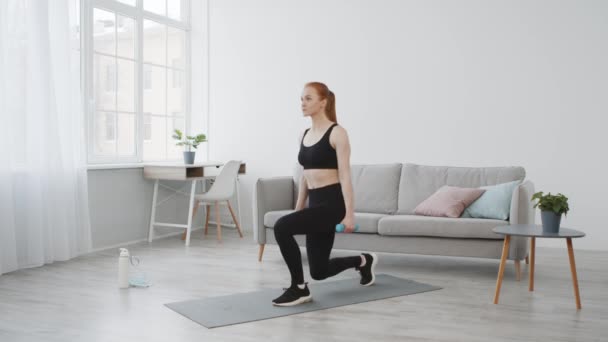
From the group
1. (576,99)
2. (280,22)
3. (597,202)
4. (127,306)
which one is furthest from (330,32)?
(127,306)

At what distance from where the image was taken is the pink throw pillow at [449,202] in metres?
4.71

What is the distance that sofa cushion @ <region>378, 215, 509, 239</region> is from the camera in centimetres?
440

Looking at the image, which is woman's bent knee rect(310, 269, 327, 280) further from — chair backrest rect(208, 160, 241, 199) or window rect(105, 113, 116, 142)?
window rect(105, 113, 116, 142)

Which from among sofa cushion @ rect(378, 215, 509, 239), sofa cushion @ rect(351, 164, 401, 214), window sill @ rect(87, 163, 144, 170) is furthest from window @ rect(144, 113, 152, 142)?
sofa cushion @ rect(378, 215, 509, 239)

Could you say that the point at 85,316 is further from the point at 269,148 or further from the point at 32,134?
the point at 269,148

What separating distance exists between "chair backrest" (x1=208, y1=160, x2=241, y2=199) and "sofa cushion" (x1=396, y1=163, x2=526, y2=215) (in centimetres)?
176

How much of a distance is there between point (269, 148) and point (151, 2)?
2.01 meters

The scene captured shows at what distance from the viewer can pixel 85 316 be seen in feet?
11.2

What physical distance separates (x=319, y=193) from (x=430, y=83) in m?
3.12

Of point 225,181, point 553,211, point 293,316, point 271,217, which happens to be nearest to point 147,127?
point 225,181

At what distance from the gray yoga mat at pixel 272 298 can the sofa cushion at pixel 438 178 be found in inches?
38.8

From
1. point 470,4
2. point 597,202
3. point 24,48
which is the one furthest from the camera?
point 470,4

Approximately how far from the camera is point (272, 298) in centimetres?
380

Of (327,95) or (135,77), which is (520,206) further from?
(135,77)
